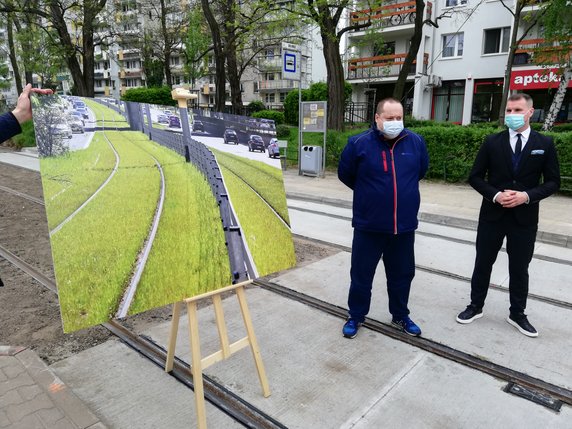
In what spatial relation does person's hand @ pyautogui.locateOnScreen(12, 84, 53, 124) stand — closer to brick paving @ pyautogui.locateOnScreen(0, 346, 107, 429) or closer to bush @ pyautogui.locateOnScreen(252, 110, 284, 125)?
brick paving @ pyautogui.locateOnScreen(0, 346, 107, 429)

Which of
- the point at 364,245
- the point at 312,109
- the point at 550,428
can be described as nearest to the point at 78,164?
the point at 364,245

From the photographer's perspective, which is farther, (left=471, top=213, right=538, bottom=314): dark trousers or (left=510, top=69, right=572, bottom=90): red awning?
(left=510, top=69, right=572, bottom=90): red awning

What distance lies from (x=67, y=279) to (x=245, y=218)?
3.83 feet

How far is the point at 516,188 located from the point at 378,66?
30464 millimetres

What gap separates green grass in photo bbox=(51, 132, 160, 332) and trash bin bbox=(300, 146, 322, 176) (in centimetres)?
1182

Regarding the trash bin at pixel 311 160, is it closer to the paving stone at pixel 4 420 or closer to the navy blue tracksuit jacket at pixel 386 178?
the navy blue tracksuit jacket at pixel 386 178

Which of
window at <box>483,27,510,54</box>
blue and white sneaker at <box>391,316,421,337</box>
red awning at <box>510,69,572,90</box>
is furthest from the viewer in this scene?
window at <box>483,27,510,54</box>

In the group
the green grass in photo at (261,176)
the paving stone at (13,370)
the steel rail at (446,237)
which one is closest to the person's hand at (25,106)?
the green grass in photo at (261,176)

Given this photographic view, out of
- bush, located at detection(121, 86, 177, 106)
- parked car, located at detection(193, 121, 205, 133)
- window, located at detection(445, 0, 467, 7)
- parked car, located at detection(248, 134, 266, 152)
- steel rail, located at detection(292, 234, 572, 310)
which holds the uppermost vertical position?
window, located at detection(445, 0, 467, 7)

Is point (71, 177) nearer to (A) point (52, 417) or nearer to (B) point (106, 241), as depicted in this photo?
(B) point (106, 241)

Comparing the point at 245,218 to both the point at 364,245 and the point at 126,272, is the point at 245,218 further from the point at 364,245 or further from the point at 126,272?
the point at 364,245

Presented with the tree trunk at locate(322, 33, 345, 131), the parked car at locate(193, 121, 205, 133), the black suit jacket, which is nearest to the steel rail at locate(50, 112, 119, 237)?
the parked car at locate(193, 121, 205, 133)

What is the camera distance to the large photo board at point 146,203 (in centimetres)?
223

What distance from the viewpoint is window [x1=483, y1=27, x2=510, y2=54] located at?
88.6 feet
